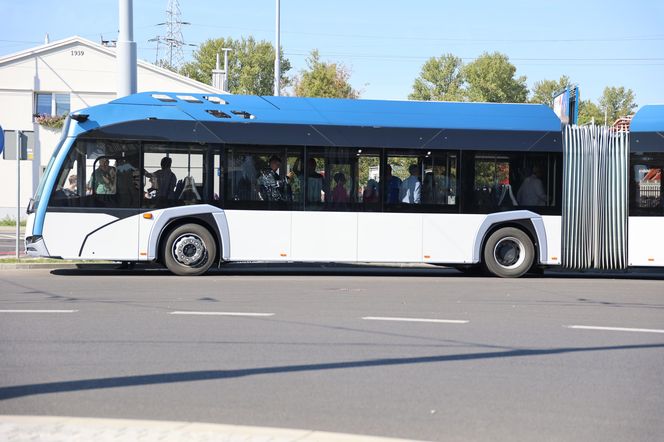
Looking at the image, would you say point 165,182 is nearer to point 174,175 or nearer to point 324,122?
point 174,175

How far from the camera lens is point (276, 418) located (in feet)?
19.7

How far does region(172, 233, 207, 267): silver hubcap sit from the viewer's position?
16281 mm

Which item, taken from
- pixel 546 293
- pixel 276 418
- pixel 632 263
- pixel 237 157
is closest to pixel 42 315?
pixel 276 418

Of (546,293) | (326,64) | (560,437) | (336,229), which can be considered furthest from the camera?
(326,64)

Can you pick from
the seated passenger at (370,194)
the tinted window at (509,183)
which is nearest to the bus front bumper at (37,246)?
the seated passenger at (370,194)

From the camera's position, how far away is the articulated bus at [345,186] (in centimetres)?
1620

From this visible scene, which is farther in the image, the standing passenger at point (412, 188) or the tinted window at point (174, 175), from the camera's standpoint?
the standing passenger at point (412, 188)

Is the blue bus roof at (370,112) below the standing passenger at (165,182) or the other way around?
the other way around

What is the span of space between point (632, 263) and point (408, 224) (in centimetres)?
430

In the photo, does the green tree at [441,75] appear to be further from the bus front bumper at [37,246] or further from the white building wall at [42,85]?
the bus front bumper at [37,246]

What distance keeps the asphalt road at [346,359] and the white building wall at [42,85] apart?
30451mm

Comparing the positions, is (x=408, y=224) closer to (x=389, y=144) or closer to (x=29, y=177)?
(x=389, y=144)

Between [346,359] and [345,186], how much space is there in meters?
8.93

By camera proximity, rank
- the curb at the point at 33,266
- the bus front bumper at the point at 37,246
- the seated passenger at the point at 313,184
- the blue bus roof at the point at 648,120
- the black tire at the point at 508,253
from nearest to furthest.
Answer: the bus front bumper at the point at 37,246, the seated passenger at the point at 313,184, the black tire at the point at 508,253, the curb at the point at 33,266, the blue bus roof at the point at 648,120
